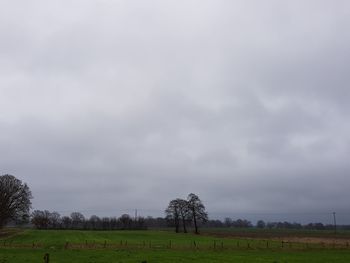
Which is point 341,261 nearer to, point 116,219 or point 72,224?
point 116,219

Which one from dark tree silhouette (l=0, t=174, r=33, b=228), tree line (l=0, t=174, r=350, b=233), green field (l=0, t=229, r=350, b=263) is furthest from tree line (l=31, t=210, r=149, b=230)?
green field (l=0, t=229, r=350, b=263)

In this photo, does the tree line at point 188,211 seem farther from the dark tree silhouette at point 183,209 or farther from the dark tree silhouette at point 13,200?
the dark tree silhouette at point 13,200

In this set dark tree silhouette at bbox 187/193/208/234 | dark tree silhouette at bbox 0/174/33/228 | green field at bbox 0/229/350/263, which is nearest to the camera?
green field at bbox 0/229/350/263

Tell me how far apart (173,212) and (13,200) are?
5710 cm

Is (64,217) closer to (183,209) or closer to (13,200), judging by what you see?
(183,209)

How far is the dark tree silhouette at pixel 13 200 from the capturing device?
10000 cm

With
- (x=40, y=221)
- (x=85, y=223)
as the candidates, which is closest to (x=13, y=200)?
(x=40, y=221)

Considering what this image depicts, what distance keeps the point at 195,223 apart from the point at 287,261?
337ft

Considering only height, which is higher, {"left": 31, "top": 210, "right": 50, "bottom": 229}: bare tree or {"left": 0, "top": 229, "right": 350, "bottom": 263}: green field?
{"left": 31, "top": 210, "right": 50, "bottom": 229}: bare tree

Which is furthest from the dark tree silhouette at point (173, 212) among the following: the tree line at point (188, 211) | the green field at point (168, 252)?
the green field at point (168, 252)

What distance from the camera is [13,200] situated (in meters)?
102

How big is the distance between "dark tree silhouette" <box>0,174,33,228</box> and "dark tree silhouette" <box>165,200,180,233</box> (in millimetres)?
52431

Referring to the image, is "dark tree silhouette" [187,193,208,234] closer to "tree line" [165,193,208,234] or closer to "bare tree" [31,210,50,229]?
"tree line" [165,193,208,234]

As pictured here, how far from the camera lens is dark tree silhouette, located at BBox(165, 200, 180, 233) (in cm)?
14625
